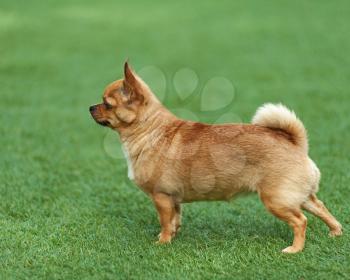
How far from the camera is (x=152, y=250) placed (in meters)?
4.16

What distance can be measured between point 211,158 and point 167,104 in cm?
426

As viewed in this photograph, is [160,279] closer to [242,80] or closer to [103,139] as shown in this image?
[103,139]

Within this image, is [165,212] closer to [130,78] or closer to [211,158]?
[211,158]

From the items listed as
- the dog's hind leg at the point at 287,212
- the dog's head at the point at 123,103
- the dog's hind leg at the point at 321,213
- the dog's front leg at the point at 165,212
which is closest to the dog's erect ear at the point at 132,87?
the dog's head at the point at 123,103

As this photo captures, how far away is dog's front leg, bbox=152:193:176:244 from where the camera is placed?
4293mm

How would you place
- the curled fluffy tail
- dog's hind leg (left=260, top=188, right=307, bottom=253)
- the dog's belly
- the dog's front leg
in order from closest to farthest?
dog's hind leg (left=260, top=188, right=307, bottom=253)
the curled fluffy tail
the dog's belly
the dog's front leg

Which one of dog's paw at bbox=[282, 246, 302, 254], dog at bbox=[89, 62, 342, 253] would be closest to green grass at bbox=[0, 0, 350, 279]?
dog's paw at bbox=[282, 246, 302, 254]

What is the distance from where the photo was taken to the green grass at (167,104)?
3.99 metres

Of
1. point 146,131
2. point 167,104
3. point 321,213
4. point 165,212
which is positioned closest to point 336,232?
point 321,213

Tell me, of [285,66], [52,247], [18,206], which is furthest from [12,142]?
[285,66]

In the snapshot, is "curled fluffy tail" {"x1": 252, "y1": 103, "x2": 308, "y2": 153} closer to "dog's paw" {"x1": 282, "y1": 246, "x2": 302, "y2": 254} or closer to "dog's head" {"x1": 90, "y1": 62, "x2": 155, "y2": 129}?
"dog's paw" {"x1": 282, "y1": 246, "x2": 302, "y2": 254}

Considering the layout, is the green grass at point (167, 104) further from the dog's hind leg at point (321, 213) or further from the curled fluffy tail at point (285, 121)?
the curled fluffy tail at point (285, 121)

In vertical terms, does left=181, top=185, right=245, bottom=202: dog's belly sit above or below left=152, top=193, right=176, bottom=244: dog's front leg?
above

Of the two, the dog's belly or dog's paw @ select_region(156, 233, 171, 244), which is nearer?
the dog's belly
